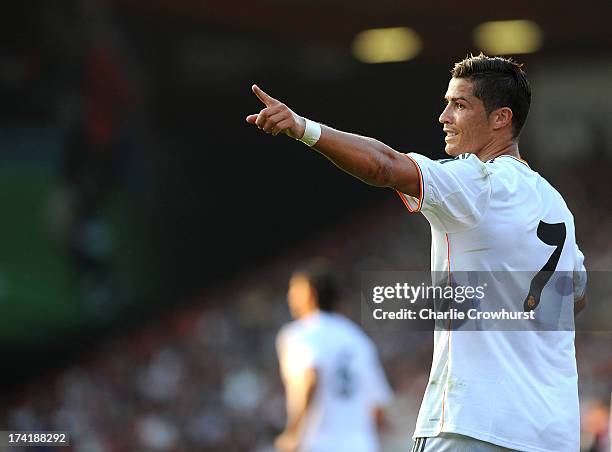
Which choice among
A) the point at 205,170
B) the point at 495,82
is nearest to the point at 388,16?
the point at 205,170

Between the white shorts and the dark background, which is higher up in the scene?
the dark background

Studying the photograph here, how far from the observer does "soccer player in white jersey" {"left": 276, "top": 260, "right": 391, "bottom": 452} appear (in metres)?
5.54

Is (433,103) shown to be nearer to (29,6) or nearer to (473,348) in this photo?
(29,6)

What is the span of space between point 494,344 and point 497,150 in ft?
1.73

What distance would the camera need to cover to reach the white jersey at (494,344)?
2.59 m

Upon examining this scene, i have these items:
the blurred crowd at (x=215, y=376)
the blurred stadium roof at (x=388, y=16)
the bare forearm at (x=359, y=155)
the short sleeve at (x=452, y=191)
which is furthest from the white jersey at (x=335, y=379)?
the blurred stadium roof at (x=388, y=16)

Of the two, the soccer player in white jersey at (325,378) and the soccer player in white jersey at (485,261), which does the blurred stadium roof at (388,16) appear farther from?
the soccer player in white jersey at (485,261)

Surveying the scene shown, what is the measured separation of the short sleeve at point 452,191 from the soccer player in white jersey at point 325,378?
2.97 m

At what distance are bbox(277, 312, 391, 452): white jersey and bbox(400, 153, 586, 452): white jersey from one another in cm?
280

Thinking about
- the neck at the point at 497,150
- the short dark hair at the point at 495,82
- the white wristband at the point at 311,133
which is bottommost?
the white wristband at the point at 311,133

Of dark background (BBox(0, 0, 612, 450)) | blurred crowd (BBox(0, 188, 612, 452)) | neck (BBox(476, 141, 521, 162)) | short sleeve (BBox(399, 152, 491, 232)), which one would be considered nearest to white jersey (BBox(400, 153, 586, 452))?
short sleeve (BBox(399, 152, 491, 232))

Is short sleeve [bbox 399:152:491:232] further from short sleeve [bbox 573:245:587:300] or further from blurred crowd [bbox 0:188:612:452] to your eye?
blurred crowd [bbox 0:188:612:452]

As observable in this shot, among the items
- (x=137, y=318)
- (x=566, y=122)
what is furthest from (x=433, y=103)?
(x=137, y=318)

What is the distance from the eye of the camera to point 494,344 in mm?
2662
